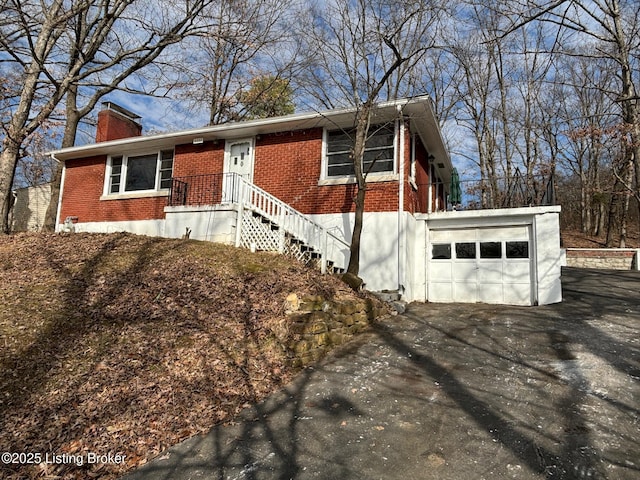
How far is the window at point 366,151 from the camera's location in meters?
10.6

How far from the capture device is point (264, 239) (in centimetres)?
966

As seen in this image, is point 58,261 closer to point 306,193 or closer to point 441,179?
point 306,193

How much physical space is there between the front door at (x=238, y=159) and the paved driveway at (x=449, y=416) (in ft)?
22.7

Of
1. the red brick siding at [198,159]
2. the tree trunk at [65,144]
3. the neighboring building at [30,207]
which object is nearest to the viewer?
the red brick siding at [198,159]

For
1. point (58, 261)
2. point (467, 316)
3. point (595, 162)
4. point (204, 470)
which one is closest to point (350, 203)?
point (467, 316)

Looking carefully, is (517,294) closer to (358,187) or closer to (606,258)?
(358,187)

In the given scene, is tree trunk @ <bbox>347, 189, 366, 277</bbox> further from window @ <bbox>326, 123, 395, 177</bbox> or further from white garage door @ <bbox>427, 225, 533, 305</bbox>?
white garage door @ <bbox>427, 225, 533, 305</bbox>

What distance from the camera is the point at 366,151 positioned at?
11.0 meters

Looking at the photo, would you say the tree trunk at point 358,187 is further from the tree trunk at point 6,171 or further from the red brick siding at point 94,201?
the tree trunk at point 6,171

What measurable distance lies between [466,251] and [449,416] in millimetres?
7415

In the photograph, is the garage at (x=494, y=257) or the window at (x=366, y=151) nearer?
the garage at (x=494, y=257)

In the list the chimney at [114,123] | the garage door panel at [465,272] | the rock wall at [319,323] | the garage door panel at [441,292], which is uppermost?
the chimney at [114,123]

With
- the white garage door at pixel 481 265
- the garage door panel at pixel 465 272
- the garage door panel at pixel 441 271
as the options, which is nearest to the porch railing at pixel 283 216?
the garage door panel at pixel 441 271

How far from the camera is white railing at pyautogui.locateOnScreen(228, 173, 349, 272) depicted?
970 centimetres
